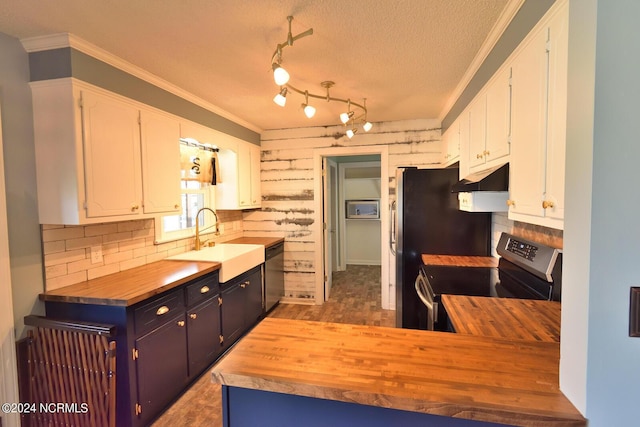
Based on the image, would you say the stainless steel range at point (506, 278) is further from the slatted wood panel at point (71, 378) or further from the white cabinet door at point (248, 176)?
the white cabinet door at point (248, 176)

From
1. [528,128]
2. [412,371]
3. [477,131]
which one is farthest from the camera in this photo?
[477,131]

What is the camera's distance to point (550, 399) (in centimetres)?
75

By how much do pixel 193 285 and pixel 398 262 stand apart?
185cm

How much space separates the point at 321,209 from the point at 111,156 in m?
2.57

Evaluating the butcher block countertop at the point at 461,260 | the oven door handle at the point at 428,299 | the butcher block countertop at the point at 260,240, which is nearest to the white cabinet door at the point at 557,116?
the oven door handle at the point at 428,299

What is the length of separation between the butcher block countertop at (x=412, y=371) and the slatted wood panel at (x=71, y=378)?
1.16 m

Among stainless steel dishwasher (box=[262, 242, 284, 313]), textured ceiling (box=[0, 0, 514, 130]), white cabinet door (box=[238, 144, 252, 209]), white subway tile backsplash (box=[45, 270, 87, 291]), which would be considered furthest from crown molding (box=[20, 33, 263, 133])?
stainless steel dishwasher (box=[262, 242, 284, 313])

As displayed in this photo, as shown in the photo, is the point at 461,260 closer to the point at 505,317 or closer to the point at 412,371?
the point at 505,317

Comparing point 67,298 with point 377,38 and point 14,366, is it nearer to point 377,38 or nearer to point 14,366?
point 14,366

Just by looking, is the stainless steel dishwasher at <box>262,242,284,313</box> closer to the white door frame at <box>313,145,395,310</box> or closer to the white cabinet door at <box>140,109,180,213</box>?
the white door frame at <box>313,145,395,310</box>

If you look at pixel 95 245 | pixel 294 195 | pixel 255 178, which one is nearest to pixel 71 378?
pixel 95 245

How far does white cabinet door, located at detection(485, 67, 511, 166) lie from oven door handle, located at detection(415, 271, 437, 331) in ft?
2.98

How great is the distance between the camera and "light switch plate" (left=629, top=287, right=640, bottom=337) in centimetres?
65

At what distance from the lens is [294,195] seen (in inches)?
163
